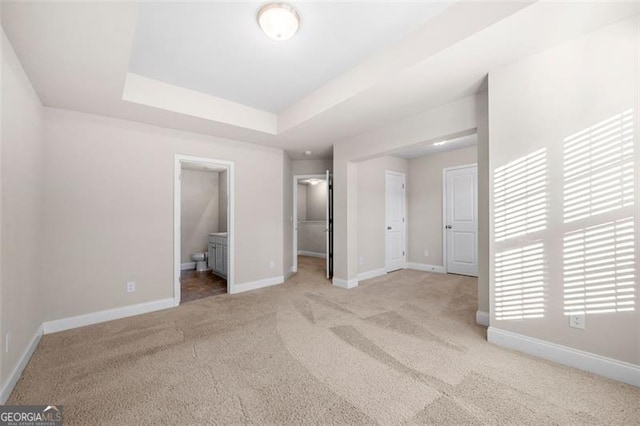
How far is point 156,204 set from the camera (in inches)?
134

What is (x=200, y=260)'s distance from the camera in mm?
5840

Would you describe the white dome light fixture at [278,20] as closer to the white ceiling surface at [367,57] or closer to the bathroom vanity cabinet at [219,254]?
the white ceiling surface at [367,57]

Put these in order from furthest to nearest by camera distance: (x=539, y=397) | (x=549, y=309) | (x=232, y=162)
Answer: (x=232, y=162), (x=549, y=309), (x=539, y=397)

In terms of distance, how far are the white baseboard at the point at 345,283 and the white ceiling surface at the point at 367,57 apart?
2.51m

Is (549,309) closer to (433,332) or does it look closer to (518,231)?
(518,231)

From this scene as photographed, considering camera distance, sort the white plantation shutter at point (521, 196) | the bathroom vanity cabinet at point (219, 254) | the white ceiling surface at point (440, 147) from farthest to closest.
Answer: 1. the bathroom vanity cabinet at point (219, 254)
2. the white ceiling surface at point (440, 147)
3. the white plantation shutter at point (521, 196)

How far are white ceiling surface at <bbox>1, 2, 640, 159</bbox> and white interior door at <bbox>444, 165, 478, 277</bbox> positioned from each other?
9.03ft

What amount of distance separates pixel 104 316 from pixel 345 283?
3158mm

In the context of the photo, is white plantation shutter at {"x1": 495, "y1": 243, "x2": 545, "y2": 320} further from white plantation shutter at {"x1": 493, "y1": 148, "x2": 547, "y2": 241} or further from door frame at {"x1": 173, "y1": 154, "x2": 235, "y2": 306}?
door frame at {"x1": 173, "y1": 154, "x2": 235, "y2": 306}

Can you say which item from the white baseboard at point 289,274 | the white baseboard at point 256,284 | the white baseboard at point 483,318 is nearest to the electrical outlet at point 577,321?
the white baseboard at point 483,318

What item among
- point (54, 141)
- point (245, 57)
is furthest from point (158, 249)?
point (245, 57)

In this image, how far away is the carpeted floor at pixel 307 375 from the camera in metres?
1.53

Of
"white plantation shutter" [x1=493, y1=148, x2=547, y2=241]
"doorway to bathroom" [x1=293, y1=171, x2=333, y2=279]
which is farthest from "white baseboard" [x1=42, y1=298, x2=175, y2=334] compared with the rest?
"white plantation shutter" [x1=493, y1=148, x2=547, y2=241]

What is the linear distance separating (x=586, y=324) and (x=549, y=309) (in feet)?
0.70
